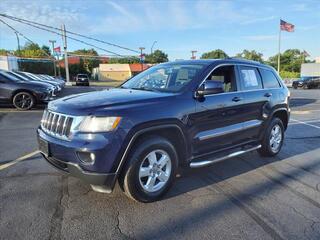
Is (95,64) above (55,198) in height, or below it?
above

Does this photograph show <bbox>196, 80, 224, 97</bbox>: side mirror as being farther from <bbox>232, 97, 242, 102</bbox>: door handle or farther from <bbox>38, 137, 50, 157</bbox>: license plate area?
<bbox>38, 137, 50, 157</bbox>: license plate area

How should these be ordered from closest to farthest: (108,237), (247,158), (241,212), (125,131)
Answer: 1. (108,237)
2. (125,131)
3. (241,212)
4. (247,158)

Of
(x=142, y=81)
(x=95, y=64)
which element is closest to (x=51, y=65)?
(x=95, y=64)

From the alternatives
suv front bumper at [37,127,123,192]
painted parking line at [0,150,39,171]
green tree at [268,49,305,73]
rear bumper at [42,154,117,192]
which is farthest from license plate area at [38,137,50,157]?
green tree at [268,49,305,73]

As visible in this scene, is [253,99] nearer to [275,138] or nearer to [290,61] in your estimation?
[275,138]

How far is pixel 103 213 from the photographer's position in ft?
11.5

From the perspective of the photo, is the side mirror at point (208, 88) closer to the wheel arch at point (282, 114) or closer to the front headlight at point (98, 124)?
the front headlight at point (98, 124)

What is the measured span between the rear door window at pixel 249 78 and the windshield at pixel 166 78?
0.94 meters

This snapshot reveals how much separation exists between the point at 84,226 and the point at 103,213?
33cm

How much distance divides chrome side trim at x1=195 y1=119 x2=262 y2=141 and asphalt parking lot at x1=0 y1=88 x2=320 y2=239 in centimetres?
72

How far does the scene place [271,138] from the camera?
579 centimetres

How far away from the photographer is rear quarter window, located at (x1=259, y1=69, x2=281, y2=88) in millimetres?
5651

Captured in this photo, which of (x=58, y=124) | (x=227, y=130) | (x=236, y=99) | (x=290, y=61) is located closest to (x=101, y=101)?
A: (x=58, y=124)

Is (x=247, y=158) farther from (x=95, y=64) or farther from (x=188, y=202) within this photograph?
(x=95, y=64)
